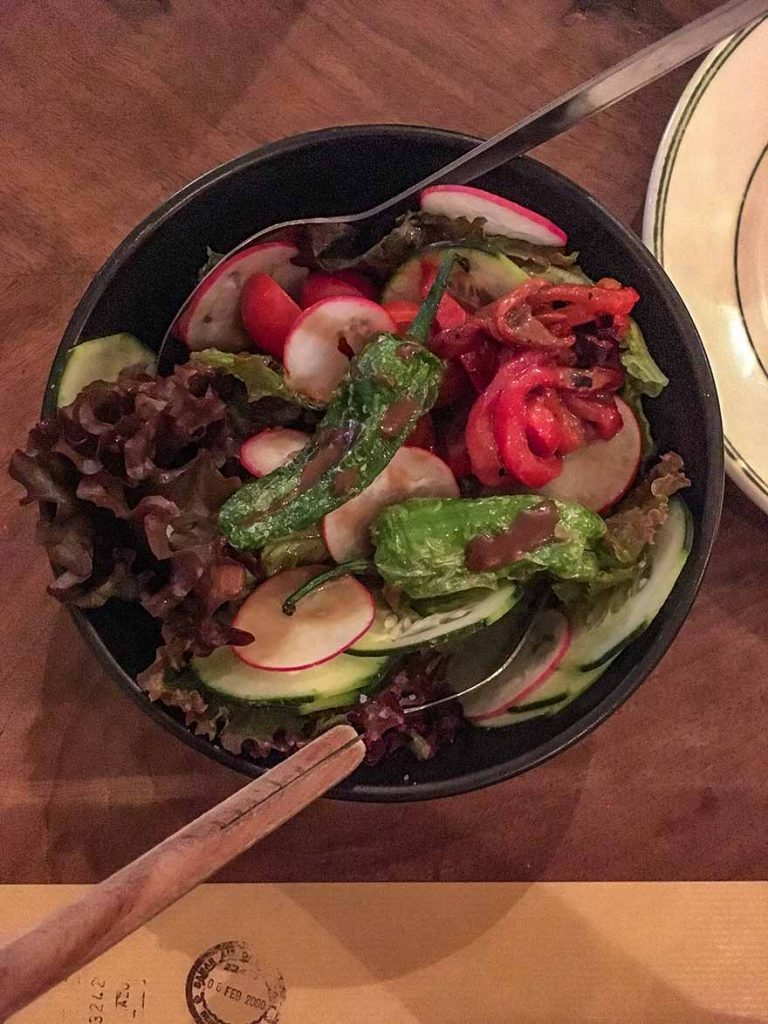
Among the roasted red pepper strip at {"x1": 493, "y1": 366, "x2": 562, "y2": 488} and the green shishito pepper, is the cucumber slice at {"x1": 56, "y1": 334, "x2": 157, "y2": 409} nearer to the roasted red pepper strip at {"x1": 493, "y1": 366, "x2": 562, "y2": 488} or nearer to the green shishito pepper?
the green shishito pepper

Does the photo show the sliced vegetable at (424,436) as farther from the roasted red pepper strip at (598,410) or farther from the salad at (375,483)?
the roasted red pepper strip at (598,410)

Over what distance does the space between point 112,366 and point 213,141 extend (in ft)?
1.30

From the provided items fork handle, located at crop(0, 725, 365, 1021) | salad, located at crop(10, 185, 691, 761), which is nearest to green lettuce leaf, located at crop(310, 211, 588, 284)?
salad, located at crop(10, 185, 691, 761)

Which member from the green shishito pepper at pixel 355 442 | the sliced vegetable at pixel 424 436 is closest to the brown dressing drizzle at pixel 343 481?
the green shishito pepper at pixel 355 442

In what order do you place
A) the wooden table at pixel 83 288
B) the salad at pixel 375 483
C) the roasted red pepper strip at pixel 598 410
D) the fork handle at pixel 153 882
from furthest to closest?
1. the wooden table at pixel 83 288
2. the roasted red pepper strip at pixel 598 410
3. the salad at pixel 375 483
4. the fork handle at pixel 153 882

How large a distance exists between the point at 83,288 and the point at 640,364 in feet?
2.37

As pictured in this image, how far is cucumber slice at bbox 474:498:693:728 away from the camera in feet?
→ 3.54

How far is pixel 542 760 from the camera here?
105 cm

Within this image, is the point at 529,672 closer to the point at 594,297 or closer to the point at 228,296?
the point at 594,297

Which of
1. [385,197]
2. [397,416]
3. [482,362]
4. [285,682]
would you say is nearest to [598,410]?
[482,362]

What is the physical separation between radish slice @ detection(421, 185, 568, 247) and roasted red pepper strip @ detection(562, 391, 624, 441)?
18cm

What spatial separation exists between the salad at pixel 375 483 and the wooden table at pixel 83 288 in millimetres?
213

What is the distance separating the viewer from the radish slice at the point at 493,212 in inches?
Answer: 43.5

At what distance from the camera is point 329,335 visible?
3.72ft
